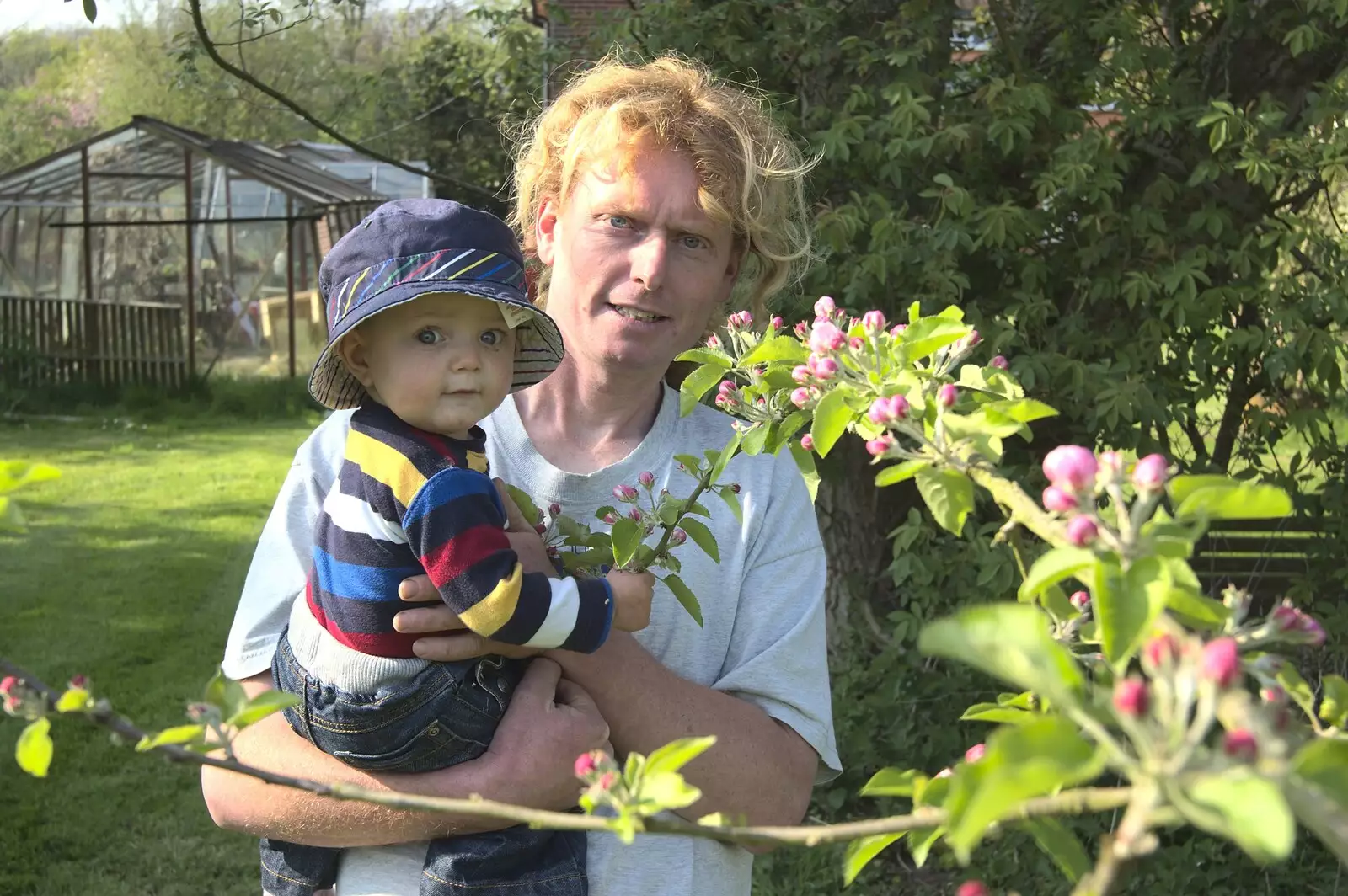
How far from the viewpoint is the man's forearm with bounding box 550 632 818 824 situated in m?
1.96

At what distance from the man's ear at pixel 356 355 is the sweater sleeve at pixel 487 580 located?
0.79ft

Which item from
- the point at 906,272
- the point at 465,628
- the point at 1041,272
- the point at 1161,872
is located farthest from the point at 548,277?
the point at 1161,872

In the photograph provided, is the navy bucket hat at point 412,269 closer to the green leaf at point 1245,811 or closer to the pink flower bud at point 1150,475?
the pink flower bud at point 1150,475

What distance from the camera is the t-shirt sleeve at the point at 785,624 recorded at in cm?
213

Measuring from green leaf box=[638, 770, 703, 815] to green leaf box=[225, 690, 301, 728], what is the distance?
1.02 ft

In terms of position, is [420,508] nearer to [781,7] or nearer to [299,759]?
[299,759]

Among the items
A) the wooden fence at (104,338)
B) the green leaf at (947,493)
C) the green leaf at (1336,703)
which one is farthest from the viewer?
the wooden fence at (104,338)

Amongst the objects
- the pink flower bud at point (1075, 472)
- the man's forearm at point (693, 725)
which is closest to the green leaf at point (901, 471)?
the pink flower bud at point (1075, 472)

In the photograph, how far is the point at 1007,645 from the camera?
72 centimetres

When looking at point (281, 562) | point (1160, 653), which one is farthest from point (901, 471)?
point (281, 562)

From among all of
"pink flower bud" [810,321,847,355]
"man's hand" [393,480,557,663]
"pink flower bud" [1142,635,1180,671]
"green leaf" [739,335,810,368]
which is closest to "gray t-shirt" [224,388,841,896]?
"man's hand" [393,480,557,663]

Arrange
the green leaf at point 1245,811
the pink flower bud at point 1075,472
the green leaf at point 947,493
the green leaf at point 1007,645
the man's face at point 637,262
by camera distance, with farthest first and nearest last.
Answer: the man's face at point 637,262 → the green leaf at point 947,493 → the pink flower bud at point 1075,472 → the green leaf at point 1007,645 → the green leaf at point 1245,811

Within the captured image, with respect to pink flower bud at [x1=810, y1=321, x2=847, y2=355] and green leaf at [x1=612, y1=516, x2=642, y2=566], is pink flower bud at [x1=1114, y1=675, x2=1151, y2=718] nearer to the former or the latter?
pink flower bud at [x1=810, y1=321, x2=847, y2=355]

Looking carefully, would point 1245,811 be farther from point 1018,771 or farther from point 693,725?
point 693,725
